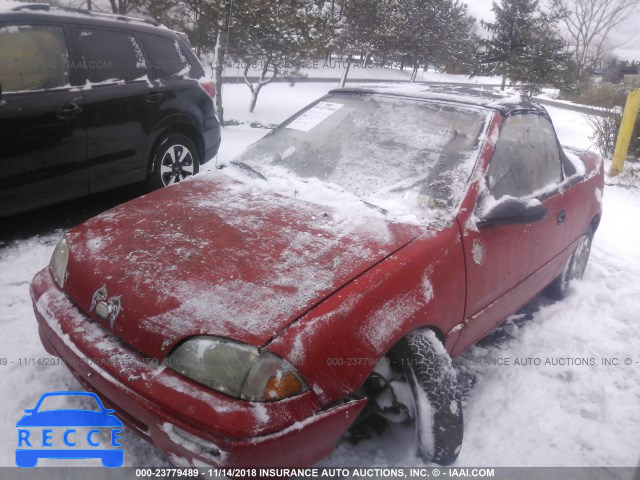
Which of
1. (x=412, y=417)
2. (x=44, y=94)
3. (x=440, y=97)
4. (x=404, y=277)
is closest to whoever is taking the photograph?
(x=404, y=277)

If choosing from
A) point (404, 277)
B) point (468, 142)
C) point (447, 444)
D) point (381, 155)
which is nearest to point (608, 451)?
point (447, 444)

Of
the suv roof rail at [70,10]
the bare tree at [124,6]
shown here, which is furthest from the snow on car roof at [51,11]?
the bare tree at [124,6]

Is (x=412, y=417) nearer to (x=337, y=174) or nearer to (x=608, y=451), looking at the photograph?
(x=608, y=451)

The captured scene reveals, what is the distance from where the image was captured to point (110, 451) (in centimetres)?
200

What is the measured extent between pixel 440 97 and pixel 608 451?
2118mm

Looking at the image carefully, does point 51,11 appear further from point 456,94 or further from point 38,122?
point 456,94

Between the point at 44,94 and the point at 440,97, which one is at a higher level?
the point at 440,97

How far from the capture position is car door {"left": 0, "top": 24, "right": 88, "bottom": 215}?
11.4 feet

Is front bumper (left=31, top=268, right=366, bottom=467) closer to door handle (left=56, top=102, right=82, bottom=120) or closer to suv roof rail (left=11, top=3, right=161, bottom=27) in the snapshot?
door handle (left=56, top=102, right=82, bottom=120)

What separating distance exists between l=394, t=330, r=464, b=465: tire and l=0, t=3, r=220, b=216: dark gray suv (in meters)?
3.22

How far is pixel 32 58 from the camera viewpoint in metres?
3.62

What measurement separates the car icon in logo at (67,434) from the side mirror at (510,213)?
190 centimetres

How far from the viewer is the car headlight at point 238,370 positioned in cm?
153

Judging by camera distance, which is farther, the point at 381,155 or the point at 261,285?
the point at 381,155
